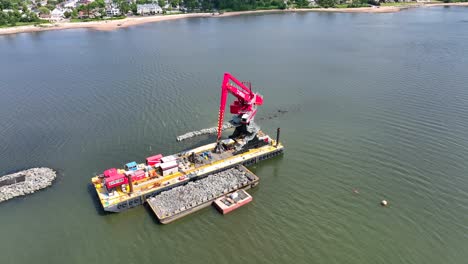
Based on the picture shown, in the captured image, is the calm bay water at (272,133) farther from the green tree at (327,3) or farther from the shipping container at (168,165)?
the green tree at (327,3)

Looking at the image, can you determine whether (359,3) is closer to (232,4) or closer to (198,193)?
(232,4)

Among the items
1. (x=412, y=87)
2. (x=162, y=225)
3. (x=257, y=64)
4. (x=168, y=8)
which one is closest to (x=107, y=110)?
(x=162, y=225)

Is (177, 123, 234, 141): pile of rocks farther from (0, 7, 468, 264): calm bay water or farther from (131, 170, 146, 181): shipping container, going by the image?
(131, 170, 146, 181): shipping container

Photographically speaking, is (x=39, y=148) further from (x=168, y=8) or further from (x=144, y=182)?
(x=168, y=8)

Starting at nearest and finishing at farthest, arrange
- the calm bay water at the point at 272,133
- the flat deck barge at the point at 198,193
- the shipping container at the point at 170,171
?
the calm bay water at the point at 272,133, the flat deck barge at the point at 198,193, the shipping container at the point at 170,171

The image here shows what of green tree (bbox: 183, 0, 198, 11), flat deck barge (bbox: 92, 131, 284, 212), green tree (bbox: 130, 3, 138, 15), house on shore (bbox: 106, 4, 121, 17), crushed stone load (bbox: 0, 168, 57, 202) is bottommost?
crushed stone load (bbox: 0, 168, 57, 202)

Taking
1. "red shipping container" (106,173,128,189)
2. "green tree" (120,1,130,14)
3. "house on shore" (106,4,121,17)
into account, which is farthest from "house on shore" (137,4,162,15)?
"red shipping container" (106,173,128,189)

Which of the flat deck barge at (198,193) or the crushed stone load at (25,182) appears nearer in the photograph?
the flat deck barge at (198,193)

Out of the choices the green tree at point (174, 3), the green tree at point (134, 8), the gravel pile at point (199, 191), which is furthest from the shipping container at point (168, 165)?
the green tree at point (174, 3)
